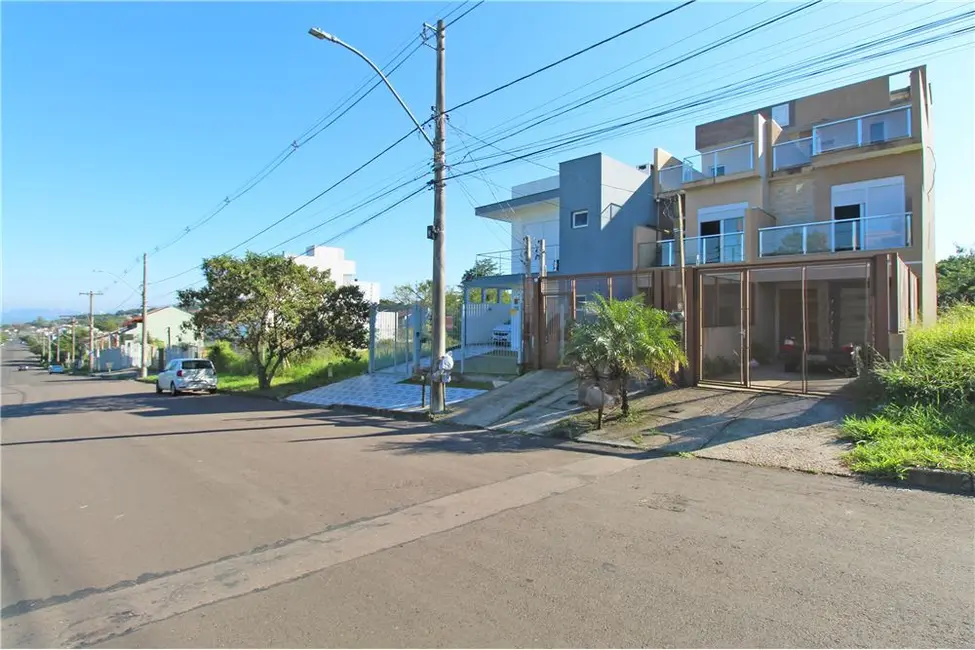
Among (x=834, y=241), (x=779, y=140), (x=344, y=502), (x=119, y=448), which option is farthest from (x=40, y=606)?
(x=779, y=140)

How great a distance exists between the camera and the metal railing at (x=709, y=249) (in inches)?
739

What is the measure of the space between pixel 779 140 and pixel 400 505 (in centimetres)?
2160

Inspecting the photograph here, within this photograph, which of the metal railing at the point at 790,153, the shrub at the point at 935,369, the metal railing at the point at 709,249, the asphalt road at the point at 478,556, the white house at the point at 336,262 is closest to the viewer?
the asphalt road at the point at 478,556

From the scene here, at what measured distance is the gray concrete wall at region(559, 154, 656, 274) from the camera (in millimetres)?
22812

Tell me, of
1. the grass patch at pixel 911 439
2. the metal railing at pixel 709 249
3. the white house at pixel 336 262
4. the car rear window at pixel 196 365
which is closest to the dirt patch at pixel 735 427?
the grass patch at pixel 911 439

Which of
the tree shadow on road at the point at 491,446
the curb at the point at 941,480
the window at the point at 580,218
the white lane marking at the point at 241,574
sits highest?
the window at the point at 580,218

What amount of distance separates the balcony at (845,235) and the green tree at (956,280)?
8875 mm

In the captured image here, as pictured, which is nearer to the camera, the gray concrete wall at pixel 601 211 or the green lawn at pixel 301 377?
the green lawn at pixel 301 377

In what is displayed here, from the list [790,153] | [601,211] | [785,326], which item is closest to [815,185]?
[790,153]

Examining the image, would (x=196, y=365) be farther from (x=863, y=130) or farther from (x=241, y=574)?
(x=863, y=130)

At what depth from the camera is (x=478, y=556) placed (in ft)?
14.7

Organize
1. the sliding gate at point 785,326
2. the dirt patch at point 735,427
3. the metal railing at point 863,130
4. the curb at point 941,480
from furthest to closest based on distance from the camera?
the metal railing at point 863,130
the sliding gate at point 785,326
the dirt patch at point 735,427
the curb at point 941,480

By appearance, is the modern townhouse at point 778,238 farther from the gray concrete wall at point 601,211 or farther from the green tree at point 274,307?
the green tree at point 274,307

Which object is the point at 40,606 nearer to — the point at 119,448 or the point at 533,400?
the point at 119,448
